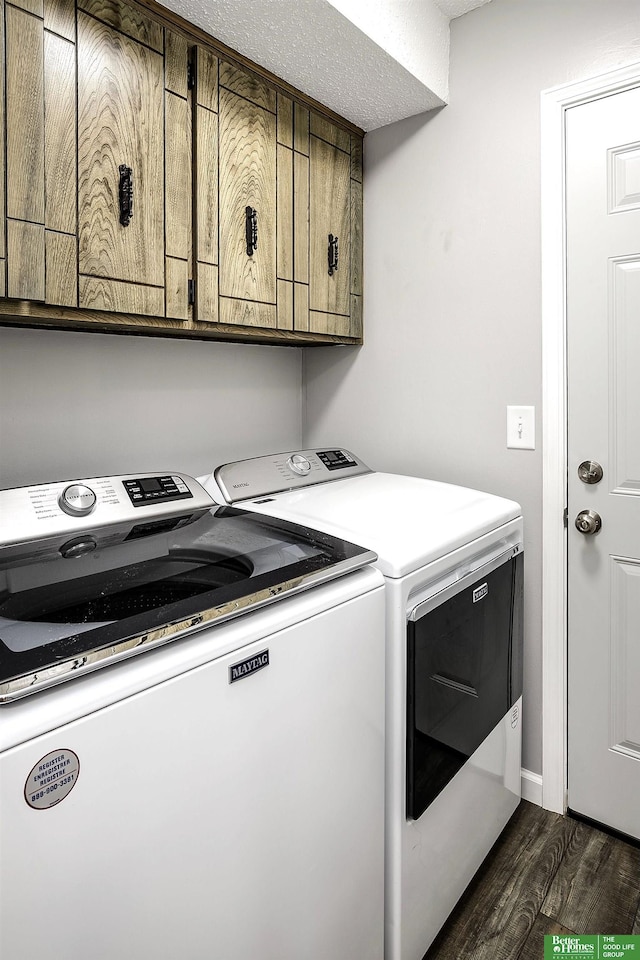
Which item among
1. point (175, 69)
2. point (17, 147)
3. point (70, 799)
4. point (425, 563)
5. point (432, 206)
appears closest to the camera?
point (70, 799)

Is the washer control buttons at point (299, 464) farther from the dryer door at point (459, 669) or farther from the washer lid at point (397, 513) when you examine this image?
the dryer door at point (459, 669)

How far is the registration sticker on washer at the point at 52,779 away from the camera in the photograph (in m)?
0.69

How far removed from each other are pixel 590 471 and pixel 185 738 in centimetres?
137

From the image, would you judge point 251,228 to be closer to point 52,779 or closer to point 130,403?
point 130,403

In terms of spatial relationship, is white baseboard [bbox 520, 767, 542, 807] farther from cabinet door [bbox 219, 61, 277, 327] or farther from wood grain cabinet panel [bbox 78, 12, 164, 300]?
wood grain cabinet panel [bbox 78, 12, 164, 300]

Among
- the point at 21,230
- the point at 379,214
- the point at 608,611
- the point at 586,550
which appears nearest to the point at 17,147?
the point at 21,230

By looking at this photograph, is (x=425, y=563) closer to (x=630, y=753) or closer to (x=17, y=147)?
(x=630, y=753)

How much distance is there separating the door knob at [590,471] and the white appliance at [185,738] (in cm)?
84

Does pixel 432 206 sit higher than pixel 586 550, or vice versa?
pixel 432 206

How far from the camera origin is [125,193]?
4.43 feet

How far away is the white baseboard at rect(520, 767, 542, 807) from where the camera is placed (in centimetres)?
190

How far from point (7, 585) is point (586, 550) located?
4.96 feet

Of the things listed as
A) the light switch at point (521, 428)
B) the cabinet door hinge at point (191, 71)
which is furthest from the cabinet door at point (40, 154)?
the light switch at point (521, 428)

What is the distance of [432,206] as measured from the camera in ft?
6.50
